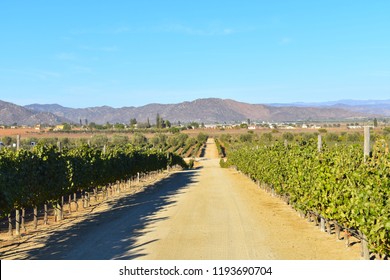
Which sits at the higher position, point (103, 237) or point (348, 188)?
point (348, 188)

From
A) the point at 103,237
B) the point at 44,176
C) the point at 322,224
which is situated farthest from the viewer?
the point at 44,176

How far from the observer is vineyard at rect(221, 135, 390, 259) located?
9500mm

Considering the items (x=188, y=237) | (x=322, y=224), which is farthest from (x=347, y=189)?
(x=188, y=237)

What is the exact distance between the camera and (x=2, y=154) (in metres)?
17.1

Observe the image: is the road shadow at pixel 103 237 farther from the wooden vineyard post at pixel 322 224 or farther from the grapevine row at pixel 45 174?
the wooden vineyard post at pixel 322 224

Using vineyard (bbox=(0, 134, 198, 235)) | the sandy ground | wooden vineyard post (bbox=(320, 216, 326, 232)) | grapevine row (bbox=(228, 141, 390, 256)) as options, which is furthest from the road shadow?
wooden vineyard post (bbox=(320, 216, 326, 232))

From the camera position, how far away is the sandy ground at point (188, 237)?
12.2m

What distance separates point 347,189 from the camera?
1134 cm

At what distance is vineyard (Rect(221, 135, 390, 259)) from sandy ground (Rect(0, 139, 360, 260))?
2.85 ft

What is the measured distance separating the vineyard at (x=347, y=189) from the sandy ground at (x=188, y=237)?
0.87 meters

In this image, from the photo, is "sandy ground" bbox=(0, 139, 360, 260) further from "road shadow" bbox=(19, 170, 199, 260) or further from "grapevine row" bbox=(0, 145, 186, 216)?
"grapevine row" bbox=(0, 145, 186, 216)

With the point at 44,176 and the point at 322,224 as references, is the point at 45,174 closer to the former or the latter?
the point at 44,176

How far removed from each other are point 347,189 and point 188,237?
5.33m

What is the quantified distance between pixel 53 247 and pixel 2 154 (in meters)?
5.20
